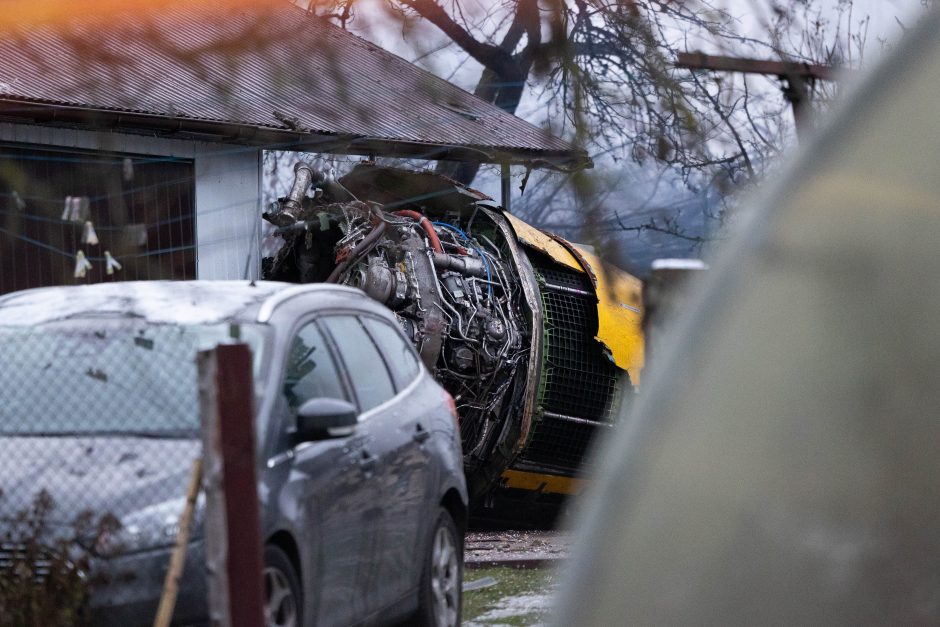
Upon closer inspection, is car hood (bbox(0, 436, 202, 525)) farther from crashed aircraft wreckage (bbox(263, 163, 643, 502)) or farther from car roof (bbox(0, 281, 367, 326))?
crashed aircraft wreckage (bbox(263, 163, 643, 502))

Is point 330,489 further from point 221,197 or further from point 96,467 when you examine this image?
point 221,197

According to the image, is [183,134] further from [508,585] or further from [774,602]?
[774,602]

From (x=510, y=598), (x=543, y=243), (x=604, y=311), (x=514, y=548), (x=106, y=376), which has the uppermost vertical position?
(x=543, y=243)

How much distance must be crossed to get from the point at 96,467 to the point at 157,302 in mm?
1043

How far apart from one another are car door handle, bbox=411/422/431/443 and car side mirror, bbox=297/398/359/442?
3.16ft

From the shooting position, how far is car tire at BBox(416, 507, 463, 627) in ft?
20.1

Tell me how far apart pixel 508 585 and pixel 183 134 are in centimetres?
618

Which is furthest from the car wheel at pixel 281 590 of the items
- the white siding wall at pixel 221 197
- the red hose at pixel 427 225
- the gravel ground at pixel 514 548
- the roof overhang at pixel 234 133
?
the white siding wall at pixel 221 197

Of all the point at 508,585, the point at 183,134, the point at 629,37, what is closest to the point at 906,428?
the point at 629,37

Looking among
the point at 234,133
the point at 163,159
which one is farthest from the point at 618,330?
the point at 163,159

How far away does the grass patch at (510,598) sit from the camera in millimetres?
7023

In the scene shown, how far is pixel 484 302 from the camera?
35.5 feet

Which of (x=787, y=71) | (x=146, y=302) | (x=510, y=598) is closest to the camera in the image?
(x=787, y=71)

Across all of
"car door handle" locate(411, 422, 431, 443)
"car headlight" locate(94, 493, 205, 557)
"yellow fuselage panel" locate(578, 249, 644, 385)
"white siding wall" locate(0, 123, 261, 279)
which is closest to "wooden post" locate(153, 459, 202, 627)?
"car headlight" locate(94, 493, 205, 557)
